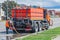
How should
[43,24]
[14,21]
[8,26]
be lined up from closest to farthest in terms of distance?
[8,26] < [14,21] < [43,24]

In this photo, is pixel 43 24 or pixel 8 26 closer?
pixel 8 26

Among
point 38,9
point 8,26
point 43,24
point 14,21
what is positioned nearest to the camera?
point 8,26

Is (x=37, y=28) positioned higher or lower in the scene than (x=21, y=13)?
lower

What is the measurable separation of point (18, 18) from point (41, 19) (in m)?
3.79

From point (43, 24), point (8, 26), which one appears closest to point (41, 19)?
point (43, 24)

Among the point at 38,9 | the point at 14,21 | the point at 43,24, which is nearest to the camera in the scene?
the point at 14,21

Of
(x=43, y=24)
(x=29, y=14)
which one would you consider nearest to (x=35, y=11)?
(x=29, y=14)

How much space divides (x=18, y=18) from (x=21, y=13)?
729 mm

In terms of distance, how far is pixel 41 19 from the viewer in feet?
95.0

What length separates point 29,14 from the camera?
1019 inches

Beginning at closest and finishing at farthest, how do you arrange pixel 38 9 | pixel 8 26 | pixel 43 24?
pixel 8 26, pixel 38 9, pixel 43 24

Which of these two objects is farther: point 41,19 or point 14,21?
point 41,19

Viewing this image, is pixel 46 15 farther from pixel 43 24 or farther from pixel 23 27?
pixel 23 27

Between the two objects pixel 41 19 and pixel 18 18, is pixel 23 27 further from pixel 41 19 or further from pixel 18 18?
pixel 41 19
